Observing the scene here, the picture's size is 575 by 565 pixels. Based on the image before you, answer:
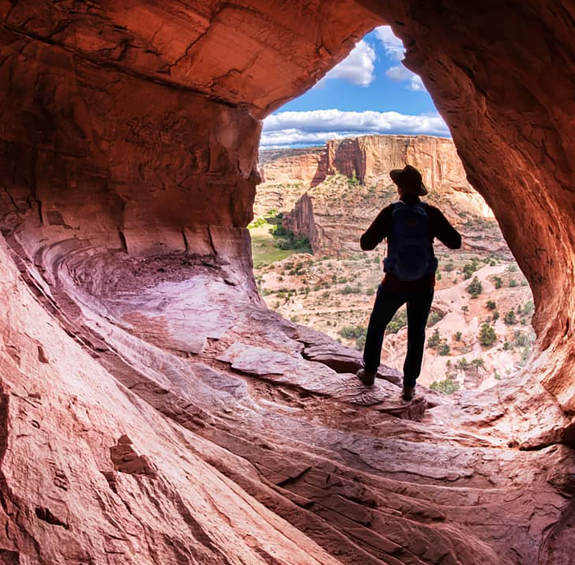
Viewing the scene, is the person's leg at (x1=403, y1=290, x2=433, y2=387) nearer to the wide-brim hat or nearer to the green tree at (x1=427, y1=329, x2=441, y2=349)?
the wide-brim hat

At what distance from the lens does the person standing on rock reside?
9.23 feet

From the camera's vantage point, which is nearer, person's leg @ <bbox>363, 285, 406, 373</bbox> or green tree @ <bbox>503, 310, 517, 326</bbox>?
person's leg @ <bbox>363, 285, 406, 373</bbox>

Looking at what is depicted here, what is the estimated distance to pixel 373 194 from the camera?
31938 millimetres

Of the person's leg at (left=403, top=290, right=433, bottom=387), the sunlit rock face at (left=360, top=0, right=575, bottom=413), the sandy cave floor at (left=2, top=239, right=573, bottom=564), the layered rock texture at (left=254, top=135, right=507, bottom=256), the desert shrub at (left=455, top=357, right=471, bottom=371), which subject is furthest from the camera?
the layered rock texture at (left=254, top=135, right=507, bottom=256)

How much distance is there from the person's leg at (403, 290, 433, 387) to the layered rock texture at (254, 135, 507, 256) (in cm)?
2318

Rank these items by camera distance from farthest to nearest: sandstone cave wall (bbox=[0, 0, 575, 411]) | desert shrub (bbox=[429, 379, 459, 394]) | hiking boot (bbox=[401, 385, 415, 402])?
desert shrub (bbox=[429, 379, 459, 394]) → hiking boot (bbox=[401, 385, 415, 402]) → sandstone cave wall (bbox=[0, 0, 575, 411])

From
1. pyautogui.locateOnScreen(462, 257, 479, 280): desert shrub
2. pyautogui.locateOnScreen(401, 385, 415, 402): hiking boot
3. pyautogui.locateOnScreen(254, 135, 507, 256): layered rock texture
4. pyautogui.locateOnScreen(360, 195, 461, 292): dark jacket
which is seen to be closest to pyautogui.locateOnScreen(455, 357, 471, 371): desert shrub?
pyautogui.locateOnScreen(462, 257, 479, 280): desert shrub

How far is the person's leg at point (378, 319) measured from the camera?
304cm

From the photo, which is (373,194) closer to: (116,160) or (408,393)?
(116,160)

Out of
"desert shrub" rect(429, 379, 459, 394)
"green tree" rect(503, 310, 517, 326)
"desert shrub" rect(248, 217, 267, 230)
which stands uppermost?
"desert shrub" rect(248, 217, 267, 230)

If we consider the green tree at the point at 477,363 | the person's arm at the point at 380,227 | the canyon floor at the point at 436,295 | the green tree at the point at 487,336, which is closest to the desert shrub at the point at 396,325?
the canyon floor at the point at 436,295

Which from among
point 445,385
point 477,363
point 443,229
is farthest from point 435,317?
point 443,229

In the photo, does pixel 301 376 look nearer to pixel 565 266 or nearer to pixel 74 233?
pixel 565 266

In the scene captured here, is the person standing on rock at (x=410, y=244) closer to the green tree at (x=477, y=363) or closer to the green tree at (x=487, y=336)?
the green tree at (x=477, y=363)
